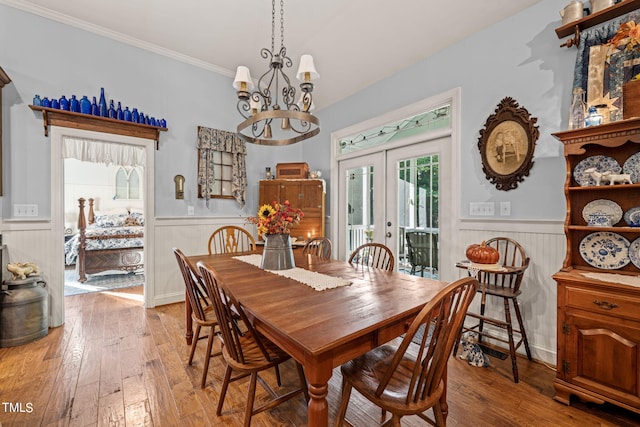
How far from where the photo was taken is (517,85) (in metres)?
2.41

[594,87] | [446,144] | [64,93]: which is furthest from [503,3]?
[64,93]

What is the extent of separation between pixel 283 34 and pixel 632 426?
4097 millimetres

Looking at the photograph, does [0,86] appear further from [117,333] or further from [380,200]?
[380,200]

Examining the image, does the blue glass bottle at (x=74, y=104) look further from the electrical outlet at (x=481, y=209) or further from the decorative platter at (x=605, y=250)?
the decorative platter at (x=605, y=250)

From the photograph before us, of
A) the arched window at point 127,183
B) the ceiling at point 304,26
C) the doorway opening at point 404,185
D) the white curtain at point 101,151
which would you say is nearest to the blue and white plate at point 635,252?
the doorway opening at point 404,185

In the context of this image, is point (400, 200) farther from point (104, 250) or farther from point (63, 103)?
point (104, 250)

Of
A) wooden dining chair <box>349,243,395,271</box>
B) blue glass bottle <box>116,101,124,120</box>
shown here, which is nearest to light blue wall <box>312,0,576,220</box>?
wooden dining chair <box>349,243,395,271</box>

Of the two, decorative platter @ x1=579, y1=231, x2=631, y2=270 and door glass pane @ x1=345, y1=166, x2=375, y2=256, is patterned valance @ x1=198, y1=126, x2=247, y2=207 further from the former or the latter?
decorative platter @ x1=579, y1=231, x2=631, y2=270

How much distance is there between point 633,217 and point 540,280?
2.45 ft

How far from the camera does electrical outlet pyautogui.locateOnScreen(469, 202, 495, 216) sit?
258cm

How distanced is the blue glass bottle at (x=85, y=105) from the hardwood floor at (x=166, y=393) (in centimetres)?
234

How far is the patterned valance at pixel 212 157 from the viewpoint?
12.6 ft

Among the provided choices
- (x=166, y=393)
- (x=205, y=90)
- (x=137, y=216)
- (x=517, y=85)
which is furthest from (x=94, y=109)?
(x=517, y=85)

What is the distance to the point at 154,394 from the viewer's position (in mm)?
1802
